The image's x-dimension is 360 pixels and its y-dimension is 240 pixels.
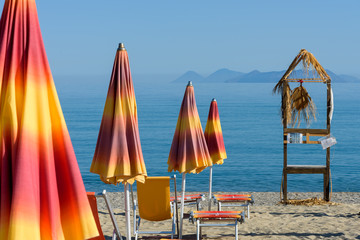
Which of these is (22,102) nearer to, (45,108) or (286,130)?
(45,108)

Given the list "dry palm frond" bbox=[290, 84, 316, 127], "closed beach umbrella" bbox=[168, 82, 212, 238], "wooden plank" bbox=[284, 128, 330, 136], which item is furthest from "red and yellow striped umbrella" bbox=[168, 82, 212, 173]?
"dry palm frond" bbox=[290, 84, 316, 127]

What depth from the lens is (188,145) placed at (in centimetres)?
706

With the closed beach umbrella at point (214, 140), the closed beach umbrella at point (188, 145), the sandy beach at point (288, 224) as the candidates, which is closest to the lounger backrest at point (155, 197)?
the closed beach umbrella at point (188, 145)

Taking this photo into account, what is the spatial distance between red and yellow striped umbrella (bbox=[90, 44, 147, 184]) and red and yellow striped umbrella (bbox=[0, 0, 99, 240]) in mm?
2381

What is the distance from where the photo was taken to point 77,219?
3.02 m

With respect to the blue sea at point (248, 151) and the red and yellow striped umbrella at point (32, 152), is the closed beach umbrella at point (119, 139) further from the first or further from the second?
the blue sea at point (248, 151)

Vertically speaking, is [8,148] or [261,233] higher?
[8,148]

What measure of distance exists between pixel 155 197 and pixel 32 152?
4.56 m

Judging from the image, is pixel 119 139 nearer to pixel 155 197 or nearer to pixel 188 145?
pixel 188 145

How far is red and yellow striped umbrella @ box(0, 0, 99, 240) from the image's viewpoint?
287cm

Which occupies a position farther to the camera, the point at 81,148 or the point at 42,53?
the point at 81,148

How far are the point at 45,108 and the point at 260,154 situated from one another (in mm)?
33212

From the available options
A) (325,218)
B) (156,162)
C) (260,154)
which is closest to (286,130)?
(325,218)

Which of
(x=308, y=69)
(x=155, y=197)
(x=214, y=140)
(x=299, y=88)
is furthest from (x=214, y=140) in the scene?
(x=299, y=88)
